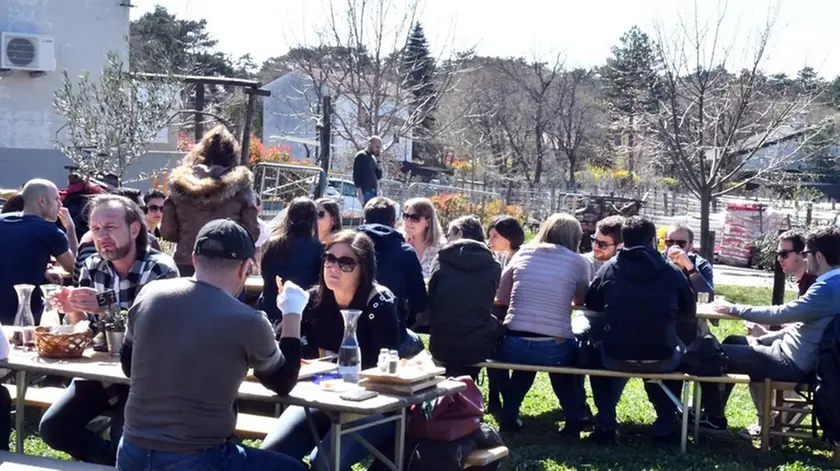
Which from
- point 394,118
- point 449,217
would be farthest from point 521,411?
point 394,118

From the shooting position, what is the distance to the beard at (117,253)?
4.97 m

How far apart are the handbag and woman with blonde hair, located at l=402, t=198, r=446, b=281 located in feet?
10.2

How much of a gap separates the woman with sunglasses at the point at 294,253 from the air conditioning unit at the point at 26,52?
52.2ft

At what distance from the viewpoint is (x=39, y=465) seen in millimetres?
4387

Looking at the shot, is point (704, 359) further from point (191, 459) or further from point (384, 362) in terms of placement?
point (191, 459)

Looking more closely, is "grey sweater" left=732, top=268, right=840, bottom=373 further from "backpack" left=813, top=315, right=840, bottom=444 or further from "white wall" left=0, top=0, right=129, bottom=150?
"white wall" left=0, top=0, right=129, bottom=150

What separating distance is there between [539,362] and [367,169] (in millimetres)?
8538

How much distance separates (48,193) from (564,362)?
12.1ft

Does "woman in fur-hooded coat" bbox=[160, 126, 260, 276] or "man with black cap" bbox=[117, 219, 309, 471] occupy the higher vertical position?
"woman in fur-hooded coat" bbox=[160, 126, 260, 276]

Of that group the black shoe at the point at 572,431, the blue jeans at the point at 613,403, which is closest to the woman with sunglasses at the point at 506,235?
the blue jeans at the point at 613,403

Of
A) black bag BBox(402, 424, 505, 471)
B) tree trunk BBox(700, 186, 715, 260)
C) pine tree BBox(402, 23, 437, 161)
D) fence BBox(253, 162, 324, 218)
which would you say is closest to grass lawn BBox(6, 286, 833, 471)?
black bag BBox(402, 424, 505, 471)

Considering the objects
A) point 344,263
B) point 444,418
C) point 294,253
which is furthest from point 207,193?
point 444,418

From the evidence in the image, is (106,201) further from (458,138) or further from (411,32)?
(458,138)

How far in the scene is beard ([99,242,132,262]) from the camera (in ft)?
16.3
